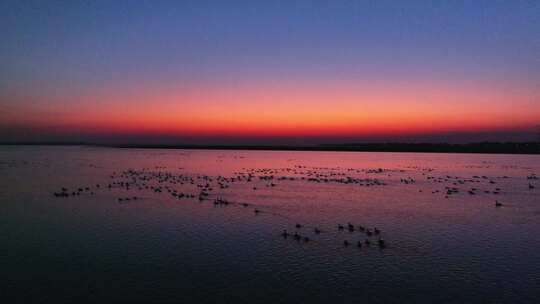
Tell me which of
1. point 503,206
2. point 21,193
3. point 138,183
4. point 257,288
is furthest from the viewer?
point 138,183

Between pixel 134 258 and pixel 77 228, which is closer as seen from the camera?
pixel 134 258

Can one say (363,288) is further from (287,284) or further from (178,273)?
(178,273)

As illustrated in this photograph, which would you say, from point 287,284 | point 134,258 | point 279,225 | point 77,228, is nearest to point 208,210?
point 279,225

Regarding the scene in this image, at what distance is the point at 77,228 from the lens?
70.2 ft

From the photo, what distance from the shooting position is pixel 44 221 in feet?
75.6

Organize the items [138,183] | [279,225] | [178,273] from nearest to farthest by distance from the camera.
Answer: [178,273] → [279,225] → [138,183]

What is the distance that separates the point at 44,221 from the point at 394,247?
19838 millimetres

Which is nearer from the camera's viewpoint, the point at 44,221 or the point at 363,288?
the point at 363,288

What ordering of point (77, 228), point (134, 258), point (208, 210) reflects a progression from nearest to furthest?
point (134, 258) → point (77, 228) → point (208, 210)

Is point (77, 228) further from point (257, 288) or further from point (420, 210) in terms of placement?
point (420, 210)

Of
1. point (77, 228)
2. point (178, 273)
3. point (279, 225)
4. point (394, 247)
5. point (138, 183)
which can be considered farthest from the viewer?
point (138, 183)

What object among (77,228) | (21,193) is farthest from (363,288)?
(21,193)

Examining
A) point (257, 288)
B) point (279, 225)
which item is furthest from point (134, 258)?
point (279, 225)

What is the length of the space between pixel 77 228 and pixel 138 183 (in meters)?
21.4
